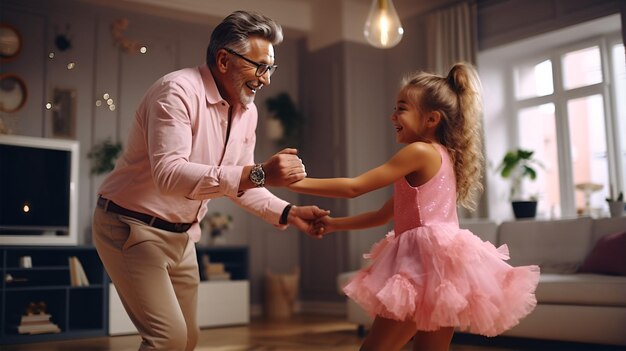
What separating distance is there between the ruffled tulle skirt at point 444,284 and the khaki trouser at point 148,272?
1.75ft

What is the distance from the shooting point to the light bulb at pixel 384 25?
3475 mm

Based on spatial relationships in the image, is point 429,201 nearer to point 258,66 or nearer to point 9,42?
point 258,66

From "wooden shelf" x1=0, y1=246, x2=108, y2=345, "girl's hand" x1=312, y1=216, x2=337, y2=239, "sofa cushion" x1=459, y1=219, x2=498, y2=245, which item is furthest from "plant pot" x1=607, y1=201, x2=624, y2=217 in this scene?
"wooden shelf" x1=0, y1=246, x2=108, y2=345

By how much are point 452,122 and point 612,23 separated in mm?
3665

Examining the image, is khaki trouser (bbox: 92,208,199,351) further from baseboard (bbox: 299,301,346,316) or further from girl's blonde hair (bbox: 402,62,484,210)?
baseboard (bbox: 299,301,346,316)

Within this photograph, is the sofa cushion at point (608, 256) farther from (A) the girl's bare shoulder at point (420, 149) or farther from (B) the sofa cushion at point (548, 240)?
(A) the girl's bare shoulder at point (420, 149)

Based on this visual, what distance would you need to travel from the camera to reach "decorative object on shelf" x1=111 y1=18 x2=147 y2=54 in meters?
5.73

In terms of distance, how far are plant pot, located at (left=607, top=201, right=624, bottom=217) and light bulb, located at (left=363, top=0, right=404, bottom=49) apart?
210cm

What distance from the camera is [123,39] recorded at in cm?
577

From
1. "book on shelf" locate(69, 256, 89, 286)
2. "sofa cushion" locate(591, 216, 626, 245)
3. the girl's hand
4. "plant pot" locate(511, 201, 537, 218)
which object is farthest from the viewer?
"plant pot" locate(511, 201, 537, 218)

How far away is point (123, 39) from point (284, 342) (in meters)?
3.19

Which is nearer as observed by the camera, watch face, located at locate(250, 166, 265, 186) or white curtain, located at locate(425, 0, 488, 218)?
watch face, located at locate(250, 166, 265, 186)

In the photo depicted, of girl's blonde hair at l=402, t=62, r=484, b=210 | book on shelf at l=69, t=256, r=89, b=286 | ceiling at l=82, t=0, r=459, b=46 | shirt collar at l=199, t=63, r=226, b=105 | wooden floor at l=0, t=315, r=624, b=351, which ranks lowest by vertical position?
wooden floor at l=0, t=315, r=624, b=351

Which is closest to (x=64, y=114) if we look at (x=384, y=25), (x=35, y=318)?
(x=35, y=318)
